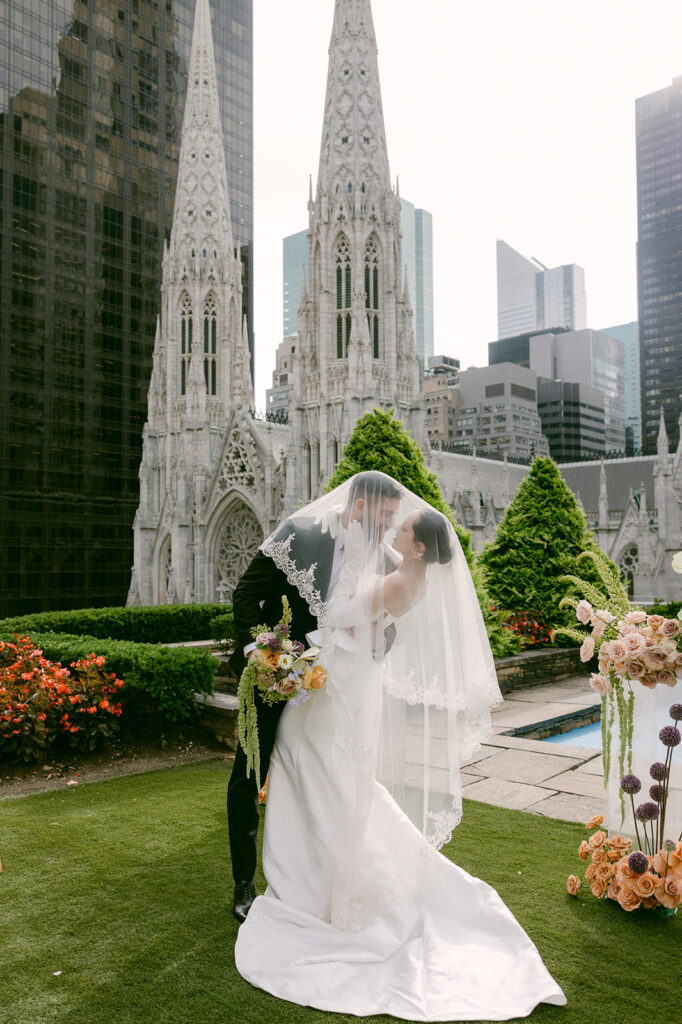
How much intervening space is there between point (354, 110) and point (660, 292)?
94.4 metres

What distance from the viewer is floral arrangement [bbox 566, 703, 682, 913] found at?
4355 mm

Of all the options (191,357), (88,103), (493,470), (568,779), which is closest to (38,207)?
(88,103)

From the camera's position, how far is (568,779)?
7.07 meters

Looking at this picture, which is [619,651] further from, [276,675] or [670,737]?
[276,675]

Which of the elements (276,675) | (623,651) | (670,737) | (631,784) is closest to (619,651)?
(623,651)

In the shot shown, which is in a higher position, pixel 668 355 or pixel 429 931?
pixel 668 355

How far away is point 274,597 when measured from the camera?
4812mm

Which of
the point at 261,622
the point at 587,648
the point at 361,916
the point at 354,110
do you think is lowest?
the point at 361,916

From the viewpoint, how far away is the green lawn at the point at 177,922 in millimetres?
3525

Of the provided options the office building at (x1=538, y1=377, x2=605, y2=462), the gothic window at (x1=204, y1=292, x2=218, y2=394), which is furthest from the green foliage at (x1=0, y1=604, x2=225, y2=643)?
the office building at (x1=538, y1=377, x2=605, y2=462)

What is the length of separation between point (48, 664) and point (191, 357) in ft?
126

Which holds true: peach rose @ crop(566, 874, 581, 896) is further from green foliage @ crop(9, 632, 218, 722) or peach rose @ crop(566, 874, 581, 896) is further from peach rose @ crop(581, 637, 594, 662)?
green foliage @ crop(9, 632, 218, 722)

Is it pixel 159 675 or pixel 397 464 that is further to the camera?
pixel 397 464

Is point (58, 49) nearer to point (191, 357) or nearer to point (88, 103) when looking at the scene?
point (88, 103)
